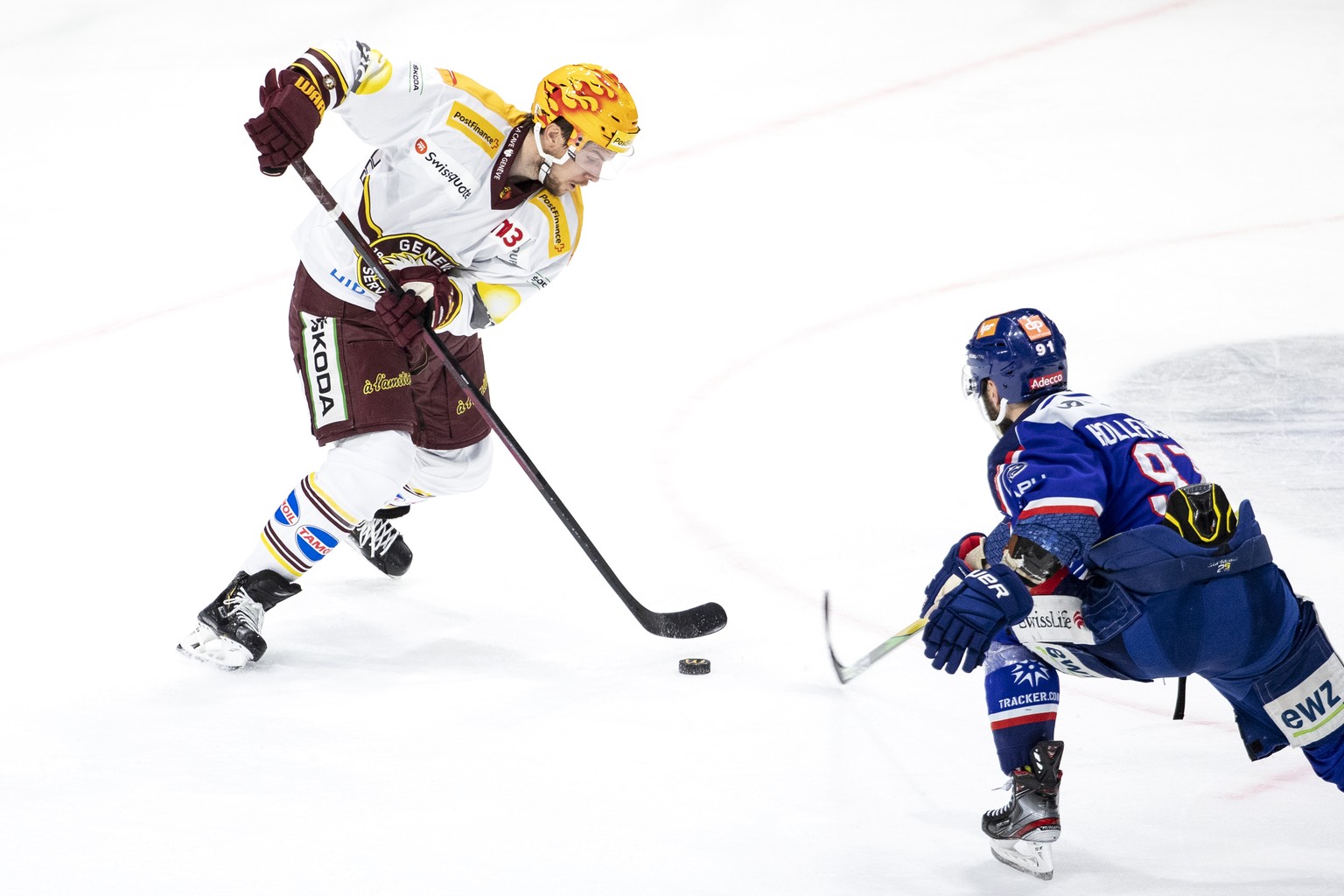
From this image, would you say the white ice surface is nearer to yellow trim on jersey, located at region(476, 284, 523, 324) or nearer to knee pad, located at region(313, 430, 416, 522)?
knee pad, located at region(313, 430, 416, 522)

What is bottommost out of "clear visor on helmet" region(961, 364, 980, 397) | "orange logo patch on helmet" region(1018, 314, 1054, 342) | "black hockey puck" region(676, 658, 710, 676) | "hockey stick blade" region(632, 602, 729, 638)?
"black hockey puck" region(676, 658, 710, 676)

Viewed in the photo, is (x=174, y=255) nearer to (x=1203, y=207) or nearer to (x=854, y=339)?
(x=854, y=339)

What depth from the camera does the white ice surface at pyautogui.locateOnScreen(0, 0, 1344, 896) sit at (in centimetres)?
233

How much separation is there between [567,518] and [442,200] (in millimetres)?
737

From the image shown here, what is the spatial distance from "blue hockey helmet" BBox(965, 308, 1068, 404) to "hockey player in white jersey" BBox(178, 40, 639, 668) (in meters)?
1.01

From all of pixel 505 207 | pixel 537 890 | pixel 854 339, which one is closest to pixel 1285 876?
pixel 537 890

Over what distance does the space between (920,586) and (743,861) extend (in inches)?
48.1

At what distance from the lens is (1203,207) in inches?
223

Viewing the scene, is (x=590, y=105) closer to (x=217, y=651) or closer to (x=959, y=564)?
(x=959, y=564)

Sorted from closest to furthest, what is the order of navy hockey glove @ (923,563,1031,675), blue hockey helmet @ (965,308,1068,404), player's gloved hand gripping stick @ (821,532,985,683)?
navy hockey glove @ (923,563,1031,675) → blue hockey helmet @ (965,308,1068,404) → player's gloved hand gripping stick @ (821,532,985,683)

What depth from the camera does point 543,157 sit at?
299 cm

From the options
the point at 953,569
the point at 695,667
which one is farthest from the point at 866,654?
the point at 953,569

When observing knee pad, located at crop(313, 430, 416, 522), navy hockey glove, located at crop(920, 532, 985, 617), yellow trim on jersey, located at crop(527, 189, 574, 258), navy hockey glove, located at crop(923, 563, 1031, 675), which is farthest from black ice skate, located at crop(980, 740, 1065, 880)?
yellow trim on jersey, located at crop(527, 189, 574, 258)

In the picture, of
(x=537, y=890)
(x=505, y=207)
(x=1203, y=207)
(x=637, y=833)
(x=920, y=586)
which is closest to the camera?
(x=537, y=890)
